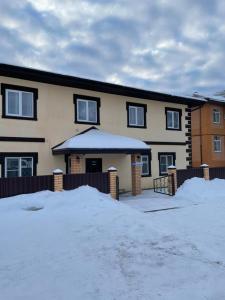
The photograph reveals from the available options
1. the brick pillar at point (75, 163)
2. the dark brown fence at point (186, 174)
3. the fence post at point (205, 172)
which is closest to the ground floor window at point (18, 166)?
the brick pillar at point (75, 163)

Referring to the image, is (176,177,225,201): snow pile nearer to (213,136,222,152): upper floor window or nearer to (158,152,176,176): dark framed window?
(158,152,176,176): dark framed window

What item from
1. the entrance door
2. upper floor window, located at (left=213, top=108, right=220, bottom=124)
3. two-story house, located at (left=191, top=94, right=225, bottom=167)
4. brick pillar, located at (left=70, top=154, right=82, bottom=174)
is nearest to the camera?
brick pillar, located at (left=70, top=154, right=82, bottom=174)

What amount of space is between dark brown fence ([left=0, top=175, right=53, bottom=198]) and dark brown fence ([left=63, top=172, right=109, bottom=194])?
0.73 m

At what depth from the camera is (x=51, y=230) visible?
7.98 metres

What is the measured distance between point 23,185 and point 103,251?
20.6 ft

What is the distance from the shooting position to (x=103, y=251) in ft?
21.6

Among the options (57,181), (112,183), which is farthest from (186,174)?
(57,181)

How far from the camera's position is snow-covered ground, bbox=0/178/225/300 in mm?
4859

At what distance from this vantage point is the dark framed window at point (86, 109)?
16.2 meters

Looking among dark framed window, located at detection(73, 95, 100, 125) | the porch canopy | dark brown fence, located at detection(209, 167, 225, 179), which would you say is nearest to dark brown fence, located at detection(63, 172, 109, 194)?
the porch canopy

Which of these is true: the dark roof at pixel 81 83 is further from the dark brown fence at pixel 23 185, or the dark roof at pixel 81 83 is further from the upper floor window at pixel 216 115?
the upper floor window at pixel 216 115

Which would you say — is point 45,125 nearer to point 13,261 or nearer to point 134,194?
point 134,194

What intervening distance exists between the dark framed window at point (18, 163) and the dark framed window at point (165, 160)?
8134mm

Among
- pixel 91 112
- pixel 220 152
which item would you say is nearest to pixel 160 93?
pixel 91 112
